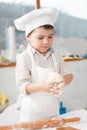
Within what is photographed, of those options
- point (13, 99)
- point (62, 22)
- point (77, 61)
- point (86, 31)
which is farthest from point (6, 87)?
point (86, 31)

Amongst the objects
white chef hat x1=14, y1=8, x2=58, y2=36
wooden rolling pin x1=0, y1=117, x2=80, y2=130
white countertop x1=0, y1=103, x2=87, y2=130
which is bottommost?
white countertop x1=0, y1=103, x2=87, y2=130

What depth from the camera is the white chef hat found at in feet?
3.21

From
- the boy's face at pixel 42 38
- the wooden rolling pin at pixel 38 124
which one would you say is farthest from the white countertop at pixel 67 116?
the boy's face at pixel 42 38

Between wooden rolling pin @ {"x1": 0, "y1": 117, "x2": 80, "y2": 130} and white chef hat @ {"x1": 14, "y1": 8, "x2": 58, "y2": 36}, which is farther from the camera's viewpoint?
white chef hat @ {"x1": 14, "y1": 8, "x2": 58, "y2": 36}

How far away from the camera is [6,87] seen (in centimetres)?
183

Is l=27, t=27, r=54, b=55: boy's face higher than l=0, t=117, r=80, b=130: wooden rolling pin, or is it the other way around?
l=27, t=27, r=54, b=55: boy's face

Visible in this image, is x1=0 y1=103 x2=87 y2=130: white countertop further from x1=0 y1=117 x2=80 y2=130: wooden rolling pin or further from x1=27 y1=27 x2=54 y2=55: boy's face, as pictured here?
x1=27 y1=27 x2=54 y2=55: boy's face

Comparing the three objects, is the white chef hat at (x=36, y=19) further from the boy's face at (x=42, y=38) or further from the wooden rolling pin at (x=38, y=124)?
the wooden rolling pin at (x=38, y=124)

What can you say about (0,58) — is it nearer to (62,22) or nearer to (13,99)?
(13,99)

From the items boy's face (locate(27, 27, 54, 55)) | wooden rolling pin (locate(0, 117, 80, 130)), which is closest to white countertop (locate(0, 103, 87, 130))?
wooden rolling pin (locate(0, 117, 80, 130))

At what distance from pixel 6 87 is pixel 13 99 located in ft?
0.32

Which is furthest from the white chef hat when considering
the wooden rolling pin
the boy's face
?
the wooden rolling pin

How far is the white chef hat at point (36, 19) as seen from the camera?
979 mm

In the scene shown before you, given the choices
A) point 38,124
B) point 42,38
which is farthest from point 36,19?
point 38,124
